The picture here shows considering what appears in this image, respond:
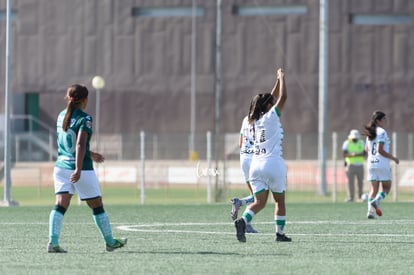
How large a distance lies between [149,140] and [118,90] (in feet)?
12.2

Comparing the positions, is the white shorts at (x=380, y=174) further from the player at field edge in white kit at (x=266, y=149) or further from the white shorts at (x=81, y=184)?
the white shorts at (x=81, y=184)

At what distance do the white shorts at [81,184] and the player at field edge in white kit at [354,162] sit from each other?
20.3 m

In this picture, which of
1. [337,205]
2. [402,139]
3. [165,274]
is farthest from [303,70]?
[165,274]

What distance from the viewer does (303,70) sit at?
6050 cm

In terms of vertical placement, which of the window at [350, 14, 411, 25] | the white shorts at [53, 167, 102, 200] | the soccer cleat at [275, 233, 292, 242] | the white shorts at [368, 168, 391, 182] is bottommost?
the soccer cleat at [275, 233, 292, 242]

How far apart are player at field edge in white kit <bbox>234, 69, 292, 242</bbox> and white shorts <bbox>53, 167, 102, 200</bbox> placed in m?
2.28

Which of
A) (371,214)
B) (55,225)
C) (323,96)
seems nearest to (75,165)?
(55,225)

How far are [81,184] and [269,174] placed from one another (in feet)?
9.20

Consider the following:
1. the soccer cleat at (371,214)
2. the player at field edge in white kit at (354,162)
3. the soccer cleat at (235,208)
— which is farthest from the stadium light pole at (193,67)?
the soccer cleat at (235,208)

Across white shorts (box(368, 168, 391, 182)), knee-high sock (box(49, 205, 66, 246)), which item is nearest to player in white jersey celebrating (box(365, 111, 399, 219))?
white shorts (box(368, 168, 391, 182))

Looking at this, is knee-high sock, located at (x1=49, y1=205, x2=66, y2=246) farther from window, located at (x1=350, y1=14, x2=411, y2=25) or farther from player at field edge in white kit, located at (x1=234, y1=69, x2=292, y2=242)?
window, located at (x1=350, y1=14, x2=411, y2=25)

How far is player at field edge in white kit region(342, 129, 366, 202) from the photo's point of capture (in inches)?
1403

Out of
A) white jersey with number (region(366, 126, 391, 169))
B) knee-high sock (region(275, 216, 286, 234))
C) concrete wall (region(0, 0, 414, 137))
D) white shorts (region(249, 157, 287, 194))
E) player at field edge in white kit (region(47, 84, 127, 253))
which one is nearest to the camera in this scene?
player at field edge in white kit (region(47, 84, 127, 253))

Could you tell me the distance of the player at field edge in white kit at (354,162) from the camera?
35.6m
